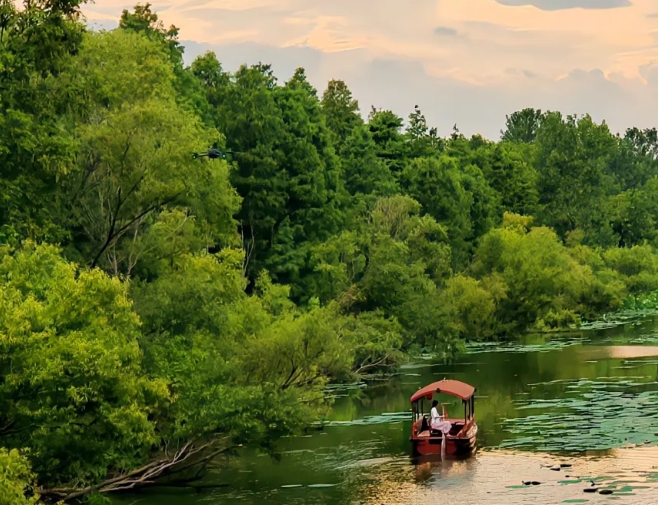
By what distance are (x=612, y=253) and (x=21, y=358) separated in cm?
9802

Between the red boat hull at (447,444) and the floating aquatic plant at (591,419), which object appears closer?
the red boat hull at (447,444)

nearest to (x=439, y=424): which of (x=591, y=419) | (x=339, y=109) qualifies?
(x=591, y=419)

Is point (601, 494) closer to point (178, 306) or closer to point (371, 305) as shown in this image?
point (178, 306)

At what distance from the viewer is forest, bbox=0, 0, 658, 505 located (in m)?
29.0

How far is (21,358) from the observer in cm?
2677

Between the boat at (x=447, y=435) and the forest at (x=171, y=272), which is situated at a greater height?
the forest at (x=171, y=272)

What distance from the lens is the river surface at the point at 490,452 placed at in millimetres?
34219

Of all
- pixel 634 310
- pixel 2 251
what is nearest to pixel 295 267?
pixel 2 251

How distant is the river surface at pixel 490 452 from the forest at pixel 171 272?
1.84 metres

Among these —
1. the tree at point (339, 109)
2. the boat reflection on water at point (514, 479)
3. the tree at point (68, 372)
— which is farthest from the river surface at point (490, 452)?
the tree at point (339, 109)

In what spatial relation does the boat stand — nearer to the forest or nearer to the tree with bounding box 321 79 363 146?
the forest

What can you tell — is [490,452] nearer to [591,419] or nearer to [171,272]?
[591,419]

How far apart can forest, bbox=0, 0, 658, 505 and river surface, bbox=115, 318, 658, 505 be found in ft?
6.03

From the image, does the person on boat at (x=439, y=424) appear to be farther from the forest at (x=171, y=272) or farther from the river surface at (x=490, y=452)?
the forest at (x=171, y=272)
